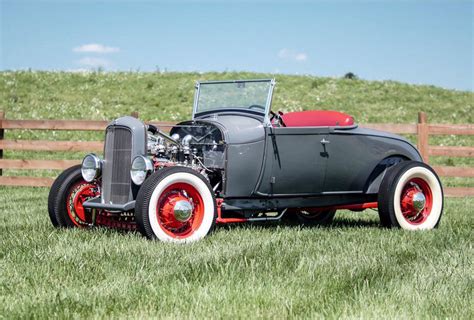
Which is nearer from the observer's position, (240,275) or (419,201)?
(240,275)

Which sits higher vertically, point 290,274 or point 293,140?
point 293,140

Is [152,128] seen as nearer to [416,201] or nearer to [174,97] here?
[416,201]

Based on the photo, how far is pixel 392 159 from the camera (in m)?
7.64

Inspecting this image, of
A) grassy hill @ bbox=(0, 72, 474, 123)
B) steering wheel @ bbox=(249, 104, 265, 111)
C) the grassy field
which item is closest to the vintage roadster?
steering wheel @ bbox=(249, 104, 265, 111)

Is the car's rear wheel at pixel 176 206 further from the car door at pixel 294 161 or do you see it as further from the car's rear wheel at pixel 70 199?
the car's rear wheel at pixel 70 199

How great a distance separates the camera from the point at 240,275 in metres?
4.50

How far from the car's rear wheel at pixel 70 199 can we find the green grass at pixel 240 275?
0.23 metres

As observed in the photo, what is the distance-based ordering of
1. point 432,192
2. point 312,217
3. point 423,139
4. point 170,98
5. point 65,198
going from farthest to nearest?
point 170,98, point 423,139, point 312,217, point 432,192, point 65,198

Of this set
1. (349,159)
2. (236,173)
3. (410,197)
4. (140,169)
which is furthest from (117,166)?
(410,197)

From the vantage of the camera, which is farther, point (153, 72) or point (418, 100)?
point (153, 72)

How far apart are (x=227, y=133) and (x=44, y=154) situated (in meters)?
11.7

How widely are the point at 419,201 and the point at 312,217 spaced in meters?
1.27

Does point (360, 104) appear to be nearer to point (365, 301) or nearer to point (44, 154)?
point (44, 154)

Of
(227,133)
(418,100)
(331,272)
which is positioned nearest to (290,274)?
(331,272)
